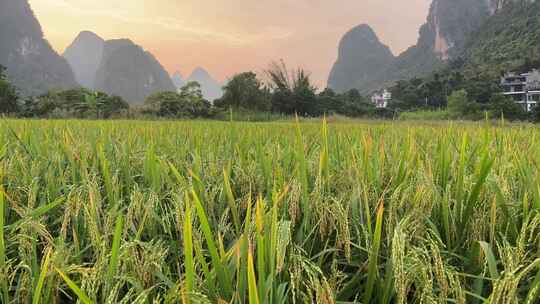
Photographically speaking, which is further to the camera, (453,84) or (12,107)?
(453,84)

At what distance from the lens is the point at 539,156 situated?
4.80ft

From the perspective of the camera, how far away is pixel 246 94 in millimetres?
26891

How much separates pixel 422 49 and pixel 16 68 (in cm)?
12942

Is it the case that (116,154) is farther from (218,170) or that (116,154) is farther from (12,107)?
(12,107)

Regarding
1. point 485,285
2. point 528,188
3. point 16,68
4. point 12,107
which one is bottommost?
point 485,285

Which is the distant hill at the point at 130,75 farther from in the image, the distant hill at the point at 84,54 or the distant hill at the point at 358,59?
the distant hill at the point at 358,59

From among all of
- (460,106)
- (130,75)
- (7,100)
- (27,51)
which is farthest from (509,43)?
(27,51)

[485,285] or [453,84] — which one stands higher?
[453,84]

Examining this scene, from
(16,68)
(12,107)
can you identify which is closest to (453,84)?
(12,107)

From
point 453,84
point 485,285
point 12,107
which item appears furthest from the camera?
point 453,84

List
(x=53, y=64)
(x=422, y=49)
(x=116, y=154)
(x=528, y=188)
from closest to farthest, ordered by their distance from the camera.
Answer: (x=528, y=188) < (x=116, y=154) < (x=53, y=64) < (x=422, y=49)

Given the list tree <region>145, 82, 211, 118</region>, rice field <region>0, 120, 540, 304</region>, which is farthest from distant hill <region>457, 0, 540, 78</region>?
rice field <region>0, 120, 540, 304</region>

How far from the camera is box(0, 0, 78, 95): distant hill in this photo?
9888cm

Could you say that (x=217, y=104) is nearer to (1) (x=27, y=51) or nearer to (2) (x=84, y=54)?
(1) (x=27, y=51)
